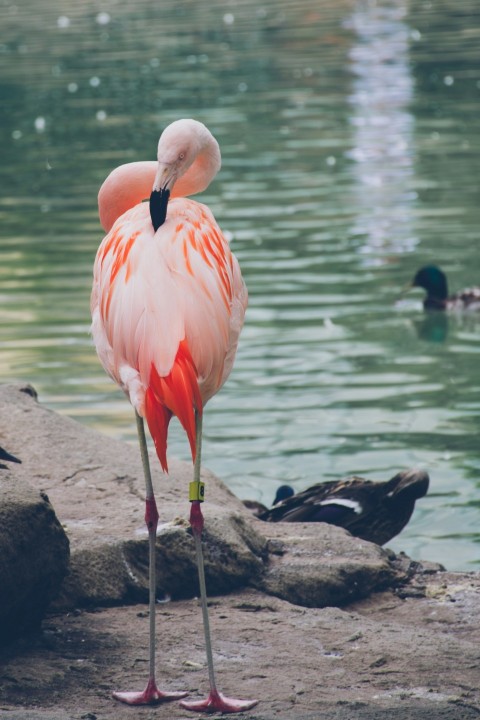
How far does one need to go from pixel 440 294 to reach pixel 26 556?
799 cm

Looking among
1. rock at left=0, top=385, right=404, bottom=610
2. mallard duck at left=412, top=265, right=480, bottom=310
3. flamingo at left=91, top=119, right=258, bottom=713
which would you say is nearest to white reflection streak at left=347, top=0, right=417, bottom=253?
mallard duck at left=412, top=265, right=480, bottom=310

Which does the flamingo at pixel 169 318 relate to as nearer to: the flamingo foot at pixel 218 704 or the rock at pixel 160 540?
the flamingo foot at pixel 218 704

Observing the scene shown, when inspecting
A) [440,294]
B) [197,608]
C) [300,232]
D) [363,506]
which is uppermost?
[197,608]

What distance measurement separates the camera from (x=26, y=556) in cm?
464

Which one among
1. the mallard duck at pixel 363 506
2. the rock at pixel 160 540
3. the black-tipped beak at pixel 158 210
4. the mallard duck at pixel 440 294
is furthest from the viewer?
the mallard duck at pixel 440 294

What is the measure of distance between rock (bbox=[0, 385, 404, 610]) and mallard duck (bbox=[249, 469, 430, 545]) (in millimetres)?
314

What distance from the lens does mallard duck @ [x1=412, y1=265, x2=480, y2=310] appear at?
472 inches

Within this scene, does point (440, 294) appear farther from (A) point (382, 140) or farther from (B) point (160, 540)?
Answer: (A) point (382, 140)

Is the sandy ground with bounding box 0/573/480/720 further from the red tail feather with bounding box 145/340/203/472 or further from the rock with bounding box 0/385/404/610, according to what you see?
the red tail feather with bounding box 145/340/203/472

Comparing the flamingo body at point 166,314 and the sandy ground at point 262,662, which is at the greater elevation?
the flamingo body at point 166,314

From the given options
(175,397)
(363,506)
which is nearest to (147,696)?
(175,397)

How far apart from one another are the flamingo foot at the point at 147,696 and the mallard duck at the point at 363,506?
92.3 inches

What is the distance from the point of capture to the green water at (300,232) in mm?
8945

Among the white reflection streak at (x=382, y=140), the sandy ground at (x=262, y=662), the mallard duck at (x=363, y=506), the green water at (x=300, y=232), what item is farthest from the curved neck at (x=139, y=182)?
the white reflection streak at (x=382, y=140)
